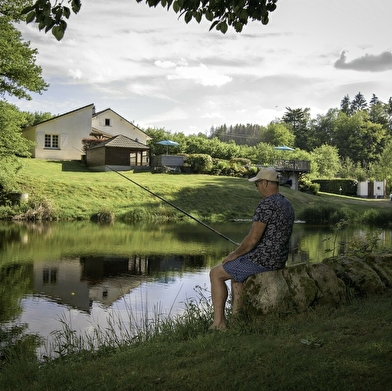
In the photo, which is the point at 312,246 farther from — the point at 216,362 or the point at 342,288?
the point at 216,362

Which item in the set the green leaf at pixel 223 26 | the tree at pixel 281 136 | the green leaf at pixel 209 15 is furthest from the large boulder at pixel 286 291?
the tree at pixel 281 136

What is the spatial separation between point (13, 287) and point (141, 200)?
2030 cm

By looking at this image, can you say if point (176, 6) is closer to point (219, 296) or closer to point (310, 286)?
point (219, 296)

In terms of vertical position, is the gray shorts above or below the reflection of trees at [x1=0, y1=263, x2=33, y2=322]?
above

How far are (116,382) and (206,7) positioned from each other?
446 cm

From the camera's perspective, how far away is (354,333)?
491 centimetres

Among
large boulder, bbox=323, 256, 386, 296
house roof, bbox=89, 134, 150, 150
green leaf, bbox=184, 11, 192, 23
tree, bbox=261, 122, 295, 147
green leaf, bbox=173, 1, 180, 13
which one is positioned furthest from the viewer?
tree, bbox=261, 122, 295, 147

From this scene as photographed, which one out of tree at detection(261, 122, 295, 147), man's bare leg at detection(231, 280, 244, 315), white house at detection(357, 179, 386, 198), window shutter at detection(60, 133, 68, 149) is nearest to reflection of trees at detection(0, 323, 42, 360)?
man's bare leg at detection(231, 280, 244, 315)

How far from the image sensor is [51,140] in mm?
46000

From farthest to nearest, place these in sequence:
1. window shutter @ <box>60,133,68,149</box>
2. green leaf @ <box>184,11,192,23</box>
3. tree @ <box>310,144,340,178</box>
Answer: tree @ <box>310,144,340,178</box> < window shutter @ <box>60,133,68,149</box> < green leaf @ <box>184,11,192,23</box>

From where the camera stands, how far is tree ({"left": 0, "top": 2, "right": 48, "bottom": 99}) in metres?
23.0

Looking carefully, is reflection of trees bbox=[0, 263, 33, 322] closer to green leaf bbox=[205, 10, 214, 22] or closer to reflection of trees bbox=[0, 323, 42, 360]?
reflection of trees bbox=[0, 323, 42, 360]

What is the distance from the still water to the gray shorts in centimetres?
167

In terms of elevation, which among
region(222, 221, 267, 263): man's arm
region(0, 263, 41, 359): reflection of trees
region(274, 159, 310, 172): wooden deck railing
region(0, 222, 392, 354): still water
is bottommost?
region(0, 222, 392, 354): still water
